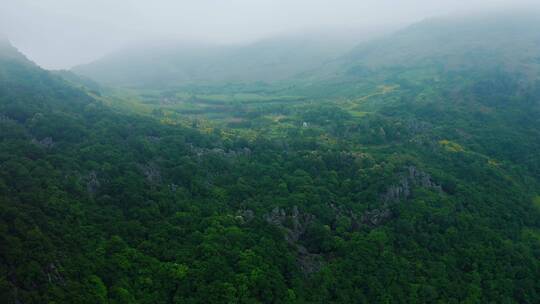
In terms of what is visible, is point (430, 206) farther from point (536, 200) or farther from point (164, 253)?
→ point (164, 253)

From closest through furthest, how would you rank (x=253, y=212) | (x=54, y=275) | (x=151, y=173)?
1. (x=54, y=275)
2. (x=253, y=212)
3. (x=151, y=173)

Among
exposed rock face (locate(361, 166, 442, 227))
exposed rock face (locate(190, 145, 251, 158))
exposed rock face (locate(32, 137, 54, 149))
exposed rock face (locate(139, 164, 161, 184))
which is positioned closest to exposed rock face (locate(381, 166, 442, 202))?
exposed rock face (locate(361, 166, 442, 227))

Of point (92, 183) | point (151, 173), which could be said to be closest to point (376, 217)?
point (151, 173)

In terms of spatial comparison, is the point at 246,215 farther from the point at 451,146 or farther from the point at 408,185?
the point at 451,146

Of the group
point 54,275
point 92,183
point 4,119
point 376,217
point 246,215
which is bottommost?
point 376,217

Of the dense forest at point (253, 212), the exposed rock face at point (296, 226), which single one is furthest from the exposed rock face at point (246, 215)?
the exposed rock face at point (296, 226)

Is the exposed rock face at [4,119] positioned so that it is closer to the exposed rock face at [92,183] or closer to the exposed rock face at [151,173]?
the exposed rock face at [92,183]

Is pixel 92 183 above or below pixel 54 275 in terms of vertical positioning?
above
